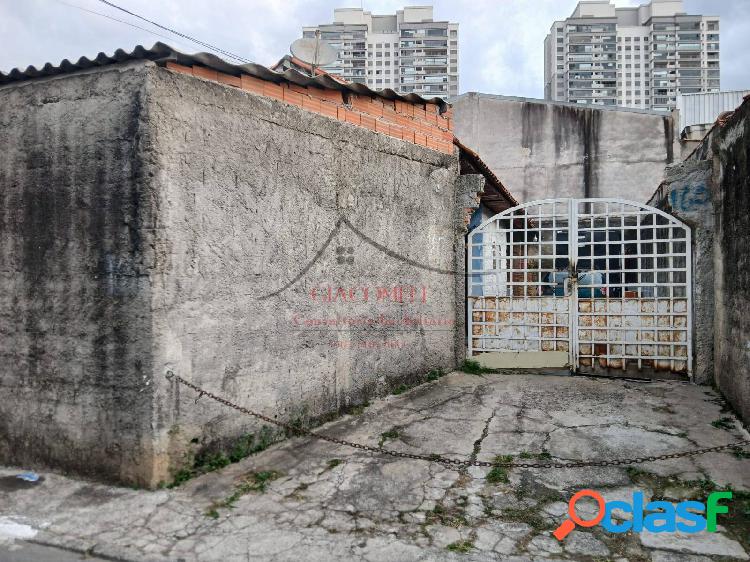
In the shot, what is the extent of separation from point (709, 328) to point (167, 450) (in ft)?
20.3

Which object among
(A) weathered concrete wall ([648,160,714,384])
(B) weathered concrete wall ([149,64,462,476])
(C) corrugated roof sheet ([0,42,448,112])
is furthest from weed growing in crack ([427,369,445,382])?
(C) corrugated roof sheet ([0,42,448,112])

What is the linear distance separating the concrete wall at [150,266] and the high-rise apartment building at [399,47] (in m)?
70.7

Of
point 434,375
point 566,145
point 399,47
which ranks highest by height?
point 399,47

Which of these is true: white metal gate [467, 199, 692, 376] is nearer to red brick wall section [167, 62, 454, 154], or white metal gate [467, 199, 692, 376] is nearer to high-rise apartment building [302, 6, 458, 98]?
red brick wall section [167, 62, 454, 154]

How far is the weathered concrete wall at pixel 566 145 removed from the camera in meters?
15.3

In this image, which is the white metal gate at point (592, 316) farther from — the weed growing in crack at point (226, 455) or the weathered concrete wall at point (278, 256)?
the weed growing in crack at point (226, 455)

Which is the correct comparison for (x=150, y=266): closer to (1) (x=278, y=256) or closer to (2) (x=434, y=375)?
(1) (x=278, y=256)

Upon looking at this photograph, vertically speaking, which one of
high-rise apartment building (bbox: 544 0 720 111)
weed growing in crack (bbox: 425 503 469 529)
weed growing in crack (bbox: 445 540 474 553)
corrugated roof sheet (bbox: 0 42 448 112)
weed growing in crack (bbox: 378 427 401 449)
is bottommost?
weed growing in crack (bbox: 445 540 474 553)

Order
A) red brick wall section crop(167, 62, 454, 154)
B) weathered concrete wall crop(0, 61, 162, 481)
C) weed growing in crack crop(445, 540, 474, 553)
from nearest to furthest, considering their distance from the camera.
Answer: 1. weed growing in crack crop(445, 540, 474, 553)
2. weathered concrete wall crop(0, 61, 162, 481)
3. red brick wall section crop(167, 62, 454, 154)

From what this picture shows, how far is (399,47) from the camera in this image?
73.6m

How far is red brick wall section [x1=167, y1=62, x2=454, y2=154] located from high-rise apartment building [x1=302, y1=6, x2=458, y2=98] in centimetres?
6793

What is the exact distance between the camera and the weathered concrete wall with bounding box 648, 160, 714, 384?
671 cm

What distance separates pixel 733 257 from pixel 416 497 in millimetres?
4176

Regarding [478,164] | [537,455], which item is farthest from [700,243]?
[537,455]
